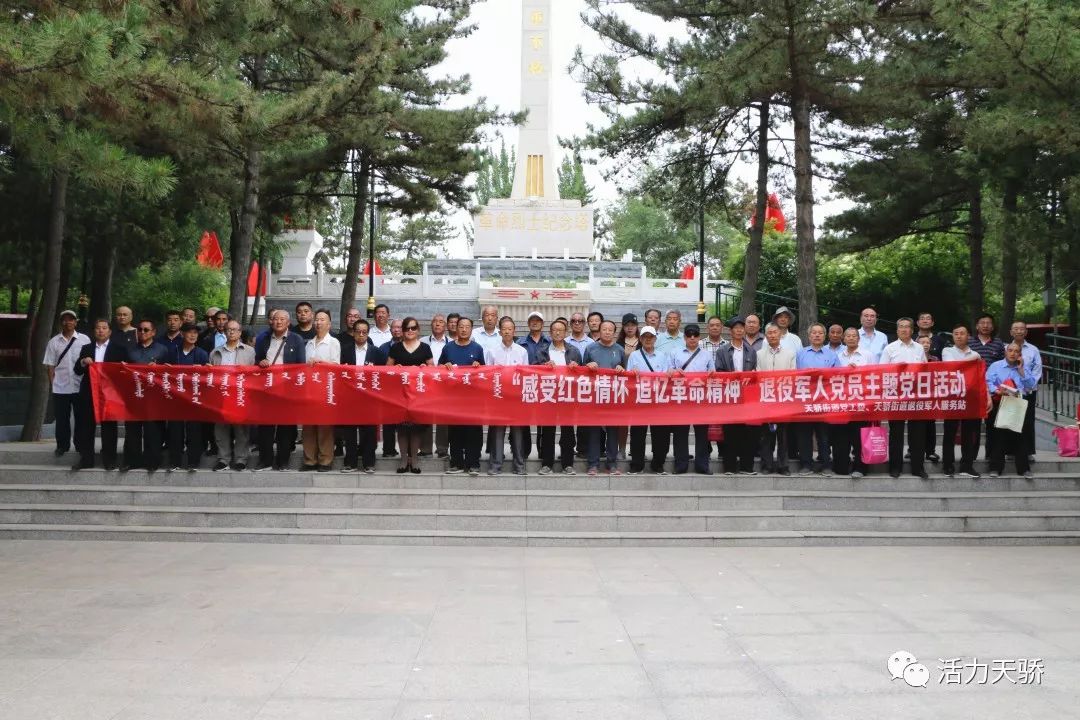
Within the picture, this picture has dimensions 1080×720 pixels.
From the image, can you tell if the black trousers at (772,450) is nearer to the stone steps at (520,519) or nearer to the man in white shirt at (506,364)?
the stone steps at (520,519)

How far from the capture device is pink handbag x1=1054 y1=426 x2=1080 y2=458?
32.9 feet

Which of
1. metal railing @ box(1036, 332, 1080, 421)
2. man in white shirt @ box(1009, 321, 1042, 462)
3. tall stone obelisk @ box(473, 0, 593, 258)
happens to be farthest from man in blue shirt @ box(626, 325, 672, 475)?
tall stone obelisk @ box(473, 0, 593, 258)

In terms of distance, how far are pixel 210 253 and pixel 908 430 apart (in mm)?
21111

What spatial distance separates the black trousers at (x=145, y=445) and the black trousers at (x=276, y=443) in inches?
37.8

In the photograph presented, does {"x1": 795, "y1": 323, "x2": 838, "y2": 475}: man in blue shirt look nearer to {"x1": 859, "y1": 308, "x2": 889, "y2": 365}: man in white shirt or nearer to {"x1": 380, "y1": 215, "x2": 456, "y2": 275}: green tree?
{"x1": 859, "y1": 308, "x2": 889, "y2": 365}: man in white shirt

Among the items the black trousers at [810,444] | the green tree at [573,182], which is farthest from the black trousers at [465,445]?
the green tree at [573,182]

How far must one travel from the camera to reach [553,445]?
9.24 metres

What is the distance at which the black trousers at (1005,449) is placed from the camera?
29.8ft

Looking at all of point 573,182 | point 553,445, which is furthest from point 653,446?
point 573,182

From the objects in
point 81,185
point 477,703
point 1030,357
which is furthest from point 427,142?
point 477,703

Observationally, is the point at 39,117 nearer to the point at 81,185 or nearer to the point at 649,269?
the point at 81,185

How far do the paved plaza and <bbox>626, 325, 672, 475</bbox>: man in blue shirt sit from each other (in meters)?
1.47

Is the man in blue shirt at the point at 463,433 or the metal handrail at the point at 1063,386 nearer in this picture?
the man in blue shirt at the point at 463,433

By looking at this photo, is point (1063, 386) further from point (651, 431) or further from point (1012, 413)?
point (651, 431)
